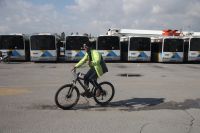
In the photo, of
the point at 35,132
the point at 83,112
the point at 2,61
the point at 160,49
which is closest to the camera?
the point at 35,132

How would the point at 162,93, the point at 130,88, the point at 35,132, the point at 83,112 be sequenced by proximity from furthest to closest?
the point at 130,88, the point at 162,93, the point at 83,112, the point at 35,132

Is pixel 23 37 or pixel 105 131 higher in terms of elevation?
pixel 23 37

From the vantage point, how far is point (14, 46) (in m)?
33.6

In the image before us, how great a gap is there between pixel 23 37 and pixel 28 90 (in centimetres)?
2199

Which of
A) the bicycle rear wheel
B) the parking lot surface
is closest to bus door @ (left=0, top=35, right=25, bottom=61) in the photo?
the parking lot surface

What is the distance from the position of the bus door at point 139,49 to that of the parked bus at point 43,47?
7304 mm

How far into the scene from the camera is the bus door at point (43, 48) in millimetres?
32938

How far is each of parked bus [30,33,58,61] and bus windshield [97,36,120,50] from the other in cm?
430

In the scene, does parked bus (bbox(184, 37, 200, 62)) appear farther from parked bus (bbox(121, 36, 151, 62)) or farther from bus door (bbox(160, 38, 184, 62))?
parked bus (bbox(121, 36, 151, 62))

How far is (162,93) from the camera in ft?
41.9

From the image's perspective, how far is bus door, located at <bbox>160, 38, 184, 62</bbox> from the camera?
34.4 meters

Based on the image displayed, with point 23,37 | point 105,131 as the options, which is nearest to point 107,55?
point 23,37

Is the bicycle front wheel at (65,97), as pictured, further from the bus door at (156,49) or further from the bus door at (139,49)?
the bus door at (156,49)

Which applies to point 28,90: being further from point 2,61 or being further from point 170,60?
point 170,60
